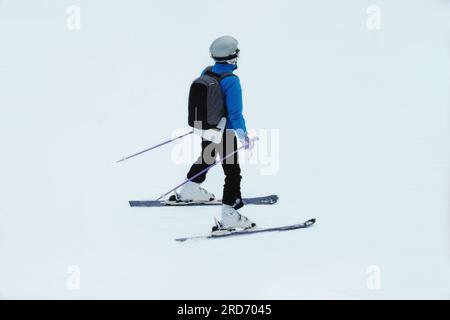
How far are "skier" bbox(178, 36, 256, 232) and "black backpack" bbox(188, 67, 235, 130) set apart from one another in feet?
0.13

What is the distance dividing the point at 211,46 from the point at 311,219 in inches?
77.1

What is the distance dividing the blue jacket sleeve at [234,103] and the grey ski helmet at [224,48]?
8.2 inches

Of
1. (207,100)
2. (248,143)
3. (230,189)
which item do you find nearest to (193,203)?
(230,189)

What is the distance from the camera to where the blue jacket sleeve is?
788 cm

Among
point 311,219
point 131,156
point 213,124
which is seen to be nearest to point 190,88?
point 213,124

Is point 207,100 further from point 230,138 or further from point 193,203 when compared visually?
point 193,203

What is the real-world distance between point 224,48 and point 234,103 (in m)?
0.51

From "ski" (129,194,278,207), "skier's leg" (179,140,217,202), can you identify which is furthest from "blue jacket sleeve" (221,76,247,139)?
"ski" (129,194,278,207)

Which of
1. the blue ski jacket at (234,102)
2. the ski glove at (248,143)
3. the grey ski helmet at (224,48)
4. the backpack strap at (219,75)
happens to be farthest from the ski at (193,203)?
the grey ski helmet at (224,48)

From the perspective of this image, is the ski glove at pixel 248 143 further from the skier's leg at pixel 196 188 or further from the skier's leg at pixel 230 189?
the skier's leg at pixel 196 188

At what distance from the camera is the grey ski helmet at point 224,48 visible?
791 cm

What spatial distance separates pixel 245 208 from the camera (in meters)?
8.89

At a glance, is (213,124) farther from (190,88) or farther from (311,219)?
(311,219)

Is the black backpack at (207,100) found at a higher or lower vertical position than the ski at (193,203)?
higher
